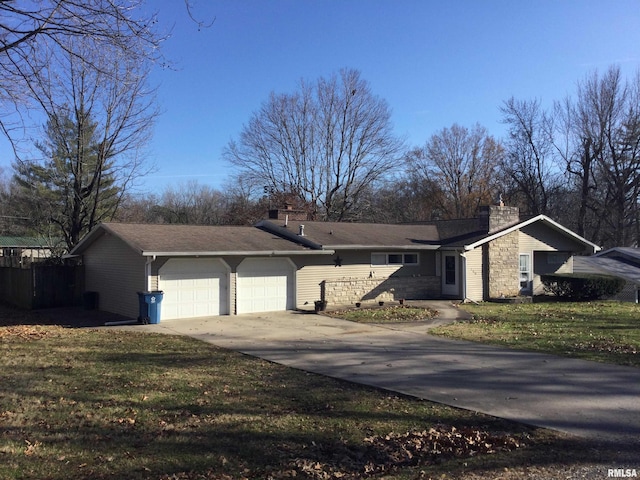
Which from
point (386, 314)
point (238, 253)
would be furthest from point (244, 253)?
point (386, 314)

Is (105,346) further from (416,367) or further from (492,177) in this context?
(492,177)

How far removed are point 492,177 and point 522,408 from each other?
44325mm

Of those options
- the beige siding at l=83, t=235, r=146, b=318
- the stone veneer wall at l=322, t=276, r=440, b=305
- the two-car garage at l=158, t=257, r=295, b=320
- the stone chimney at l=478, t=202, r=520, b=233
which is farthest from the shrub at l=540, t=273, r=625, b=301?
the beige siding at l=83, t=235, r=146, b=318

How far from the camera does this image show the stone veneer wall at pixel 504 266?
2427cm

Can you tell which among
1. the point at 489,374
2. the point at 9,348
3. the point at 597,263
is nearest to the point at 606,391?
the point at 489,374

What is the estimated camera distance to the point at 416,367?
1033cm

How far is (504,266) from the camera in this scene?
Result: 24672 millimetres

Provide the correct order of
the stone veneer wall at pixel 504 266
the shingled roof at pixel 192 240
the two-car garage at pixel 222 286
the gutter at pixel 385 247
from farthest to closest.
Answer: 1. the stone veneer wall at pixel 504 266
2. the gutter at pixel 385 247
3. the two-car garage at pixel 222 286
4. the shingled roof at pixel 192 240

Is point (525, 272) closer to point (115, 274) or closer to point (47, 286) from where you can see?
point (115, 274)

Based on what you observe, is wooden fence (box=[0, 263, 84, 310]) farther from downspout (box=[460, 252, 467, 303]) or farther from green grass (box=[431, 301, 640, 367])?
downspout (box=[460, 252, 467, 303])

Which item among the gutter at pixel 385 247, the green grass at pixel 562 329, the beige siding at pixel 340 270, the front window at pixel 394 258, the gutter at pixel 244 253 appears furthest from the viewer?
the front window at pixel 394 258

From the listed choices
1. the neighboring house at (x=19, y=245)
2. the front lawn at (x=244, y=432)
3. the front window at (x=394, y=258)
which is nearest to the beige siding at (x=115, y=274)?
the front lawn at (x=244, y=432)

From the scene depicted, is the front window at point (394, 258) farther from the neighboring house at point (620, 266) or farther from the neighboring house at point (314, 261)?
the neighboring house at point (620, 266)

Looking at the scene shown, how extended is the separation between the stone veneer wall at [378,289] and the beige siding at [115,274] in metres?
6.98
